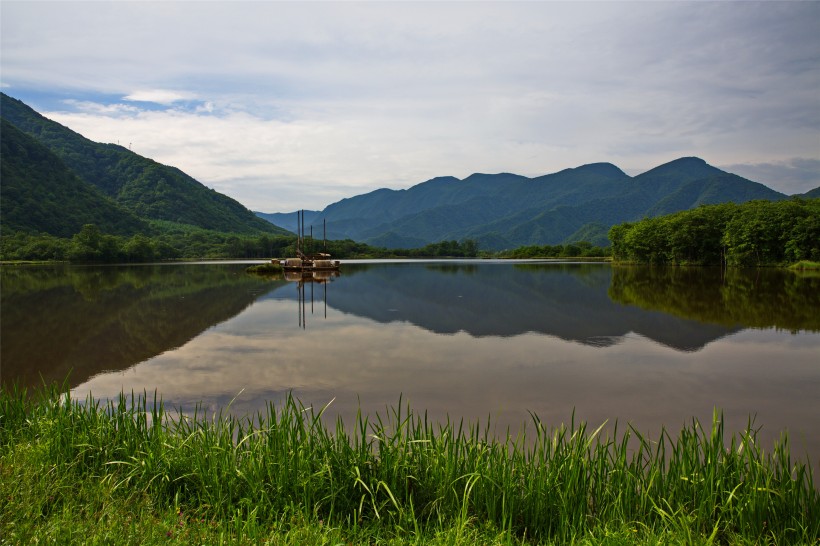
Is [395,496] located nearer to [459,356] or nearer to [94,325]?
[459,356]

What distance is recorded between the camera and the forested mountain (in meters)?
136

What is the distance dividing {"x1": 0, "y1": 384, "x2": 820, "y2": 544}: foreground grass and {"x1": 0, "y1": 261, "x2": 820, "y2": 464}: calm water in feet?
6.99

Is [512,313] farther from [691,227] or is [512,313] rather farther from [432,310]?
[691,227]

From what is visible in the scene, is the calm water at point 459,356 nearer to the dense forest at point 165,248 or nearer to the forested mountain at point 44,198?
the dense forest at point 165,248

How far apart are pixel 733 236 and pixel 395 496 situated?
8833 centimetres

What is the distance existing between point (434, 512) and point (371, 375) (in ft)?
25.7

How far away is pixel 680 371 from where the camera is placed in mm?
13922

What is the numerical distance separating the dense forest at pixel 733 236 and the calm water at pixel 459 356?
4889 centimetres

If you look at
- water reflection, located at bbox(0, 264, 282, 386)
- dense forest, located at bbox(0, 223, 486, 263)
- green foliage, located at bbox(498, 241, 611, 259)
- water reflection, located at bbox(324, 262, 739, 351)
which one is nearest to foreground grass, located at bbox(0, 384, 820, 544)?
water reflection, located at bbox(0, 264, 282, 386)

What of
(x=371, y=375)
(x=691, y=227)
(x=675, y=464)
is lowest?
(x=371, y=375)

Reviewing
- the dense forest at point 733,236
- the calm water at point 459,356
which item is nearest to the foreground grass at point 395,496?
the calm water at point 459,356

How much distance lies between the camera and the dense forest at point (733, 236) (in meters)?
70.0

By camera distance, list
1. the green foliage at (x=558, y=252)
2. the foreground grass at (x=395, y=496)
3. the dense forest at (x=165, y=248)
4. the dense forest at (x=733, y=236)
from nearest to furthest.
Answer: the foreground grass at (x=395, y=496), the dense forest at (x=733, y=236), the dense forest at (x=165, y=248), the green foliage at (x=558, y=252)

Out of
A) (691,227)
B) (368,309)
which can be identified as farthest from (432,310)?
(691,227)
